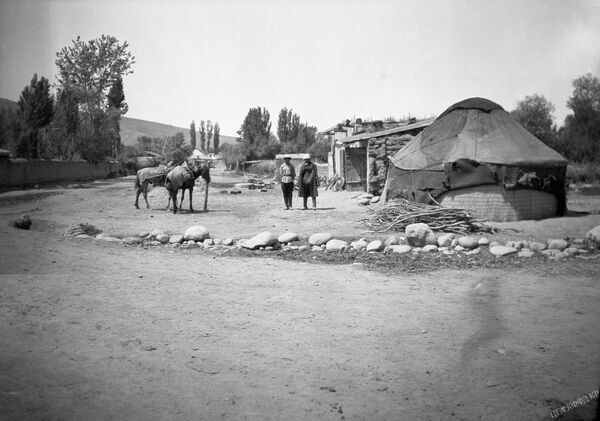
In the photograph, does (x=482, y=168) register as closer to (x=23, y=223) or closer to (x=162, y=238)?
(x=162, y=238)

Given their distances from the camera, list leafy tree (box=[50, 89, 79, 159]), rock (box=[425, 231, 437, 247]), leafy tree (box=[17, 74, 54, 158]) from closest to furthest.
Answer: rock (box=[425, 231, 437, 247]) < leafy tree (box=[50, 89, 79, 159]) < leafy tree (box=[17, 74, 54, 158])

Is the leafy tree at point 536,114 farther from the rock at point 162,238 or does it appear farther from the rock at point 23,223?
the rock at point 23,223

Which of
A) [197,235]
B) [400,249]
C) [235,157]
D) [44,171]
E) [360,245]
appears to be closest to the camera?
[400,249]

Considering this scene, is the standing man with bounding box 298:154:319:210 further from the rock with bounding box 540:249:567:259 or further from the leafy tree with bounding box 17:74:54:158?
the leafy tree with bounding box 17:74:54:158

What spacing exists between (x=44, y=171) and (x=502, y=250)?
70.9 ft

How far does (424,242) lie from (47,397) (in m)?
6.17

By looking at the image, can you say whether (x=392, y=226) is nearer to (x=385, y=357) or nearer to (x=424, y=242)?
(x=424, y=242)

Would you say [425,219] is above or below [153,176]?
below

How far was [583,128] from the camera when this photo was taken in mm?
18375

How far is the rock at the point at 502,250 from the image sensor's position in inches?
258

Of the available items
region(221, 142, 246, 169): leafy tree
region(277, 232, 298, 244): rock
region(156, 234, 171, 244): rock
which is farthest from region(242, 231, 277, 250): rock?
region(221, 142, 246, 169): leafy tree

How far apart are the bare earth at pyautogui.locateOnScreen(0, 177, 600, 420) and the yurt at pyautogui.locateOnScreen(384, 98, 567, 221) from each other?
402 centimetres

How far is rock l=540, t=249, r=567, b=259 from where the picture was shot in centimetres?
637

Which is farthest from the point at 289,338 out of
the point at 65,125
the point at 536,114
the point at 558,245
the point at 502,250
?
the point at 536,114
